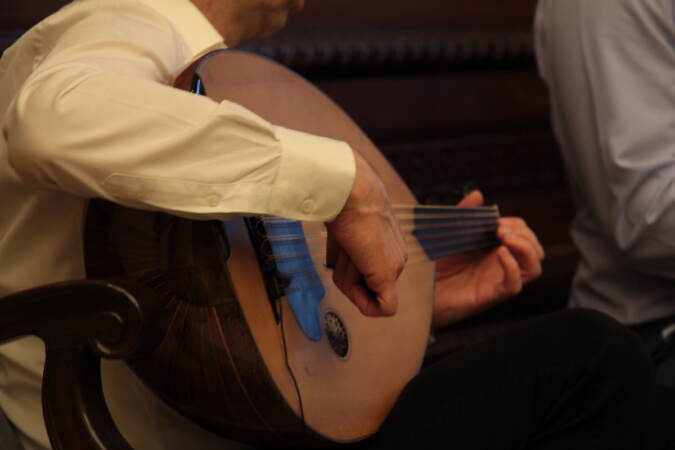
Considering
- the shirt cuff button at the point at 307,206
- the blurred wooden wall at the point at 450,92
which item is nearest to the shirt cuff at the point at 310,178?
the shirt cuff button at the point at 307,206

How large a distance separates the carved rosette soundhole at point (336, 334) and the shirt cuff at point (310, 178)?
0.17 m

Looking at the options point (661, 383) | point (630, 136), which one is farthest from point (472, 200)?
point (661, 383)

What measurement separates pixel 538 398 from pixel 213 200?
1.54 feet

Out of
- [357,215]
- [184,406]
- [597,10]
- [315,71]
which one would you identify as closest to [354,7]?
[315,71]

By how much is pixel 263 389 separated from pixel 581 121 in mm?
857

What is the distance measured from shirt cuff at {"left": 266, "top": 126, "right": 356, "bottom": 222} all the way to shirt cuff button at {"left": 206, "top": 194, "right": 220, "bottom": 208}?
0.05 meters

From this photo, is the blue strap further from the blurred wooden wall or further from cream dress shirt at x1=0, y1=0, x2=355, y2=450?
the blurred wooden wall

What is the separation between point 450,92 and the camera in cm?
183

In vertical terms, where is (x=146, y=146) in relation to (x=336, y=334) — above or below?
above

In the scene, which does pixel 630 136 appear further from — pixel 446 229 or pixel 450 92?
pixel 450 92

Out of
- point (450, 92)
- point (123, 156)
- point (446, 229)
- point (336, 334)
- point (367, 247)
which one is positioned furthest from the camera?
point (450, 92)

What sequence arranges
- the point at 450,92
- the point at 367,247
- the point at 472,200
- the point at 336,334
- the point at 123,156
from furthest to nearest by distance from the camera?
the point at 450,92, the point at 472,200, the point at 336,334, the point at 367,247, the point at 123,156

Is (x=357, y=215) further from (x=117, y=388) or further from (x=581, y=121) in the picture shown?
(x=581, y=121)

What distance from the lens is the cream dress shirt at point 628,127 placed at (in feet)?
4.30
